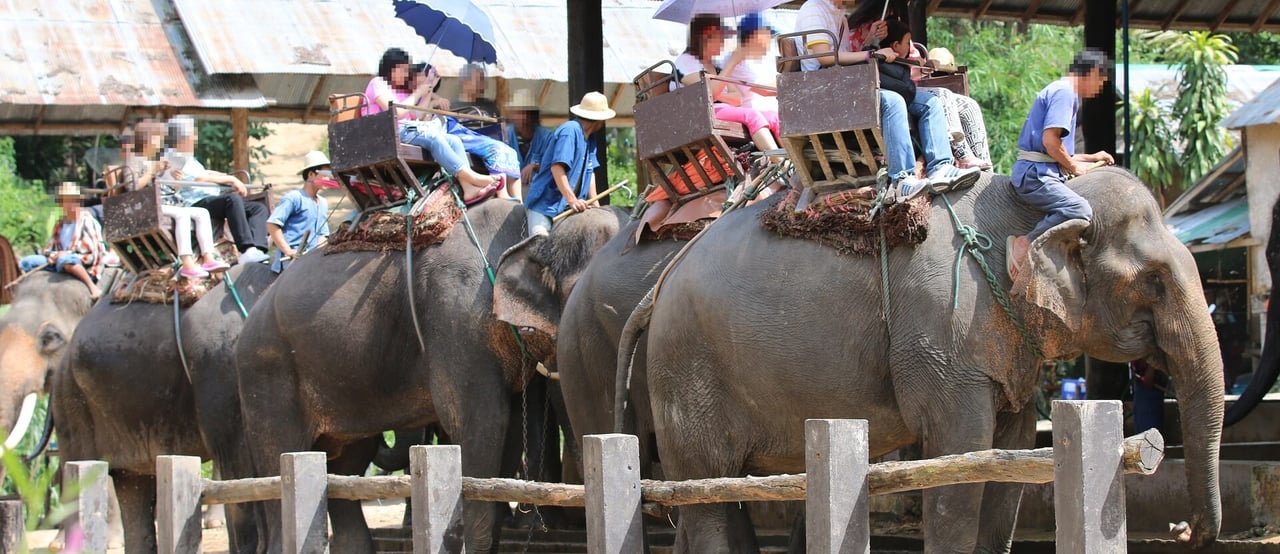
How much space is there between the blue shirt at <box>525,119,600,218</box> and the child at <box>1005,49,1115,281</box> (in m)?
3.03

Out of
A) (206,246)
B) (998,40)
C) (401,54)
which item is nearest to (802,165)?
(401,54)

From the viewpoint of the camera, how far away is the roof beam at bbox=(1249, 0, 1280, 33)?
13885 millimetres

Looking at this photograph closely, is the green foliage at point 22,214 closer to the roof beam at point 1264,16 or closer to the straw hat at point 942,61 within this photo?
the roof beam at point 1264,16

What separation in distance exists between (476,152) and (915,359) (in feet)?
12.1

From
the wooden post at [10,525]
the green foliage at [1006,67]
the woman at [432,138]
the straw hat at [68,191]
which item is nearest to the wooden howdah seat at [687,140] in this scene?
the woman at [432,138]

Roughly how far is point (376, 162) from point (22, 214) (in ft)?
52.2

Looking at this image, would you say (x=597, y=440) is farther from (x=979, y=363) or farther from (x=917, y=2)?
(x=917, y=2)

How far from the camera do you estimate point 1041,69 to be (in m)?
25.5

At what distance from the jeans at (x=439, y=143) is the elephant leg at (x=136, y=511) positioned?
12.4ft

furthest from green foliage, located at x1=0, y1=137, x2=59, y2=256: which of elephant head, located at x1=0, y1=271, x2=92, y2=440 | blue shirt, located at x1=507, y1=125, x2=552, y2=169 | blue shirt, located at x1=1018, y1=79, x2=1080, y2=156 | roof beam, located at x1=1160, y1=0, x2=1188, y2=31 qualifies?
blue shirt, located at x1=1018, y1=79, x2=1080, y2=156

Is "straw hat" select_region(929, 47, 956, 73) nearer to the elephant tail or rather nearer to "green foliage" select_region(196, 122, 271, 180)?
the elephant tail

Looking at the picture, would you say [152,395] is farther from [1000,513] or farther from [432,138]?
[1000,513]

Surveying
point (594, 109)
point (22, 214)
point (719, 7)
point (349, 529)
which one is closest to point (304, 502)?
point (349, 529)

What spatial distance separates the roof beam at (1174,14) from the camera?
1384 centimetres
